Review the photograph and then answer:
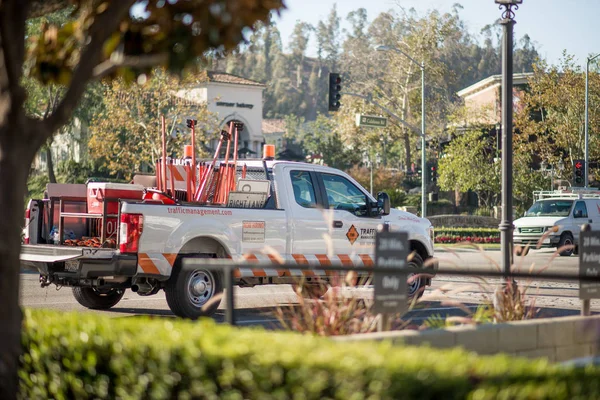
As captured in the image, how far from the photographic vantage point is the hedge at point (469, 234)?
3794cm

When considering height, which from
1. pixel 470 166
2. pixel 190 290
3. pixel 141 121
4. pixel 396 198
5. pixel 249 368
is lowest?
pixel 190 290

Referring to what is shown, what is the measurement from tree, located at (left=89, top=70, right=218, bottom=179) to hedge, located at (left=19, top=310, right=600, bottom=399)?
38.4 meters

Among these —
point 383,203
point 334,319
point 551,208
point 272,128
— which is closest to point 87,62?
point 334,319

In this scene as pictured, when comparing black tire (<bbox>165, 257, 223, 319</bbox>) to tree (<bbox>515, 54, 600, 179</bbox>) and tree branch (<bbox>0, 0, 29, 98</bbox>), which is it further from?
tree (<bbox>515, 54, 600, 179</bbox>)

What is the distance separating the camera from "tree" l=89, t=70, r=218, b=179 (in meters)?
44.1

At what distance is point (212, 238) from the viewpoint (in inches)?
474

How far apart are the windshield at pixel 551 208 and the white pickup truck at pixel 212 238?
18.0 meters

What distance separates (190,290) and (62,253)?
1662 mm

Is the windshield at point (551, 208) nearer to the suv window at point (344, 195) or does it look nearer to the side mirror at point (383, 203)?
the side mirror at point (383, 203)

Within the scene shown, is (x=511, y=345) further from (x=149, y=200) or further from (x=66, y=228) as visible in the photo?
(x=66, y=228)

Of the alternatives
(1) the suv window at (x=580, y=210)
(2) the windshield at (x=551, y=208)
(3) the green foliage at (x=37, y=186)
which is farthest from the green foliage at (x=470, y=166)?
(3) the green foliage at (x=37, y=186)

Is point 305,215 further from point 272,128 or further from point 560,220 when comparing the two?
point 272,128

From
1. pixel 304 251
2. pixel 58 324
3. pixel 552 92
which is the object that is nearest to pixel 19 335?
pixel 58 324

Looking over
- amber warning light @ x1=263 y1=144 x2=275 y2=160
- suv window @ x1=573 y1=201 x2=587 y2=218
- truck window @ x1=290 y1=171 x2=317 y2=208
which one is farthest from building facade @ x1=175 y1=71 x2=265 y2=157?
truck window @ x1=290 y1=171 x2=317 y2=208
